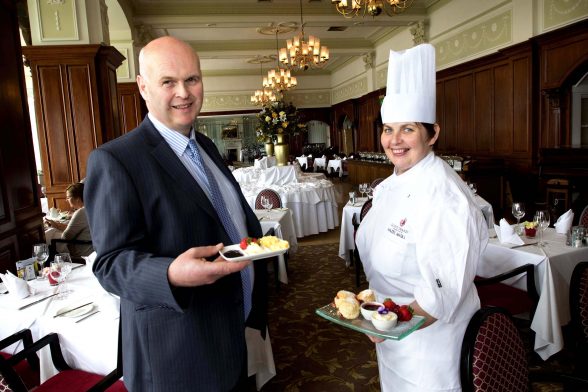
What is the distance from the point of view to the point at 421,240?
136 centimetres

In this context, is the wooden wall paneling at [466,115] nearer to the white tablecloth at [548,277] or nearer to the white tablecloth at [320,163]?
the white tablecloth at [548,277]

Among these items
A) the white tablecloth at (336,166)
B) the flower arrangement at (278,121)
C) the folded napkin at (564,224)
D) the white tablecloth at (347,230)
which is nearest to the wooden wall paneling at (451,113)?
the flower arrangement at (278,121)

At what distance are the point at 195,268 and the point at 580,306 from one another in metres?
1.69

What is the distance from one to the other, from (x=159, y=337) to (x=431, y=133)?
3.92 feet

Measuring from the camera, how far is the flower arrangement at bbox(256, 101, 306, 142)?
737 centimetres

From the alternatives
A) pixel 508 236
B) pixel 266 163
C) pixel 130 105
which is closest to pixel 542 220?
pixel 508 236

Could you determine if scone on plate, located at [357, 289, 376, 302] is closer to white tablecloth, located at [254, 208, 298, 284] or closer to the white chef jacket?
the white chef jacket

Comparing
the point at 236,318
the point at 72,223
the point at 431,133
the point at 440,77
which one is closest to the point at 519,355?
the point at 431,133

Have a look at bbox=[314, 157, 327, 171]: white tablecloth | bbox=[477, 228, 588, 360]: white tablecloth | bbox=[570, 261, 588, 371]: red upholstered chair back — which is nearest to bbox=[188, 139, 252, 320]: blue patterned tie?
bbox=[570, 261, 588, 371]: red upholstered chair back

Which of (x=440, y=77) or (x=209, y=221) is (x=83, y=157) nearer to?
(x=209, y=221)

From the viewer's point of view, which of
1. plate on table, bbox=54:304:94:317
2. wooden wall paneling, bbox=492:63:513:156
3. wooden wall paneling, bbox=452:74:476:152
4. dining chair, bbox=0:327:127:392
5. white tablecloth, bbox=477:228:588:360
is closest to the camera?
dining chair, bbox=0:327:127:392

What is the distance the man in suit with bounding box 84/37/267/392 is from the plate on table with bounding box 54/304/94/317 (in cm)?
98

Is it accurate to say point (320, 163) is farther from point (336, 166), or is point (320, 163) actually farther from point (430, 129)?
point (430, 129)

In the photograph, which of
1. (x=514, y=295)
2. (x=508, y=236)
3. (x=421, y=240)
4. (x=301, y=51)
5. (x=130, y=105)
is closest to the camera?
(x=421, y=240)
